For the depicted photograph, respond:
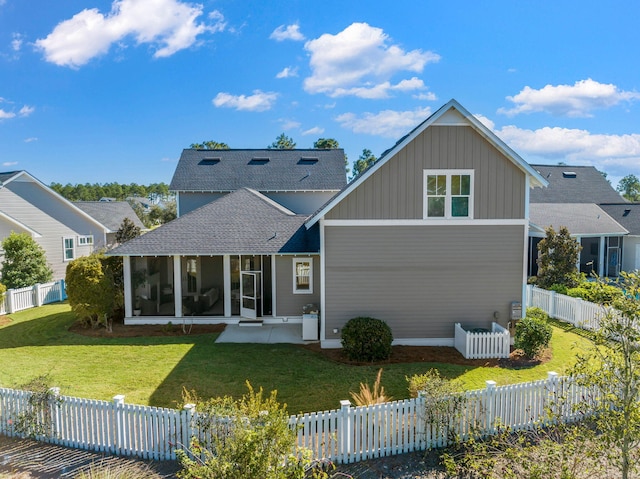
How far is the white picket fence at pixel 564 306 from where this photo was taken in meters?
15.3

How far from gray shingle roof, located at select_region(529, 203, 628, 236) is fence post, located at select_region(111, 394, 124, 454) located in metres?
25.5

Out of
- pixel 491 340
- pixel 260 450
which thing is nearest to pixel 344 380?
pixel 491 340

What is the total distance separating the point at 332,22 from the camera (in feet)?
48.6

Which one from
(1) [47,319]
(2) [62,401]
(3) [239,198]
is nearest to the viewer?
(2) [62,401]

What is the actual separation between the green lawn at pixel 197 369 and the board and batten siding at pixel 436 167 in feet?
15.5

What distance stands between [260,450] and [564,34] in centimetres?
1817

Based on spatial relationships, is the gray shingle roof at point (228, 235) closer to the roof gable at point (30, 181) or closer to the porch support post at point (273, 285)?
the porch support post at point (273, 285)

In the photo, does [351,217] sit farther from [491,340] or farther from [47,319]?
[47,319]

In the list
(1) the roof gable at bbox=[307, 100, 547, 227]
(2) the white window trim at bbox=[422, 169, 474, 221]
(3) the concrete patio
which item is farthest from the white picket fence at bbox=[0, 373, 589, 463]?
(1) the roof gable at bbox=[307, 100, 547, 227]

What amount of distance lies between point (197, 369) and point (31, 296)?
14293 mm

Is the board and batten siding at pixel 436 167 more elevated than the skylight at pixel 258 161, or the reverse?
the skylight at pixel 258 161

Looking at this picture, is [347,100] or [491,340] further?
[347,100]

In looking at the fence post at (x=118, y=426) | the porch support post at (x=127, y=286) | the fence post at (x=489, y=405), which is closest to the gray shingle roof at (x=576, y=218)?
the fence post at (x=489, y=405)

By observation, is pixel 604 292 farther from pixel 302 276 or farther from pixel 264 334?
pixel 302 276
